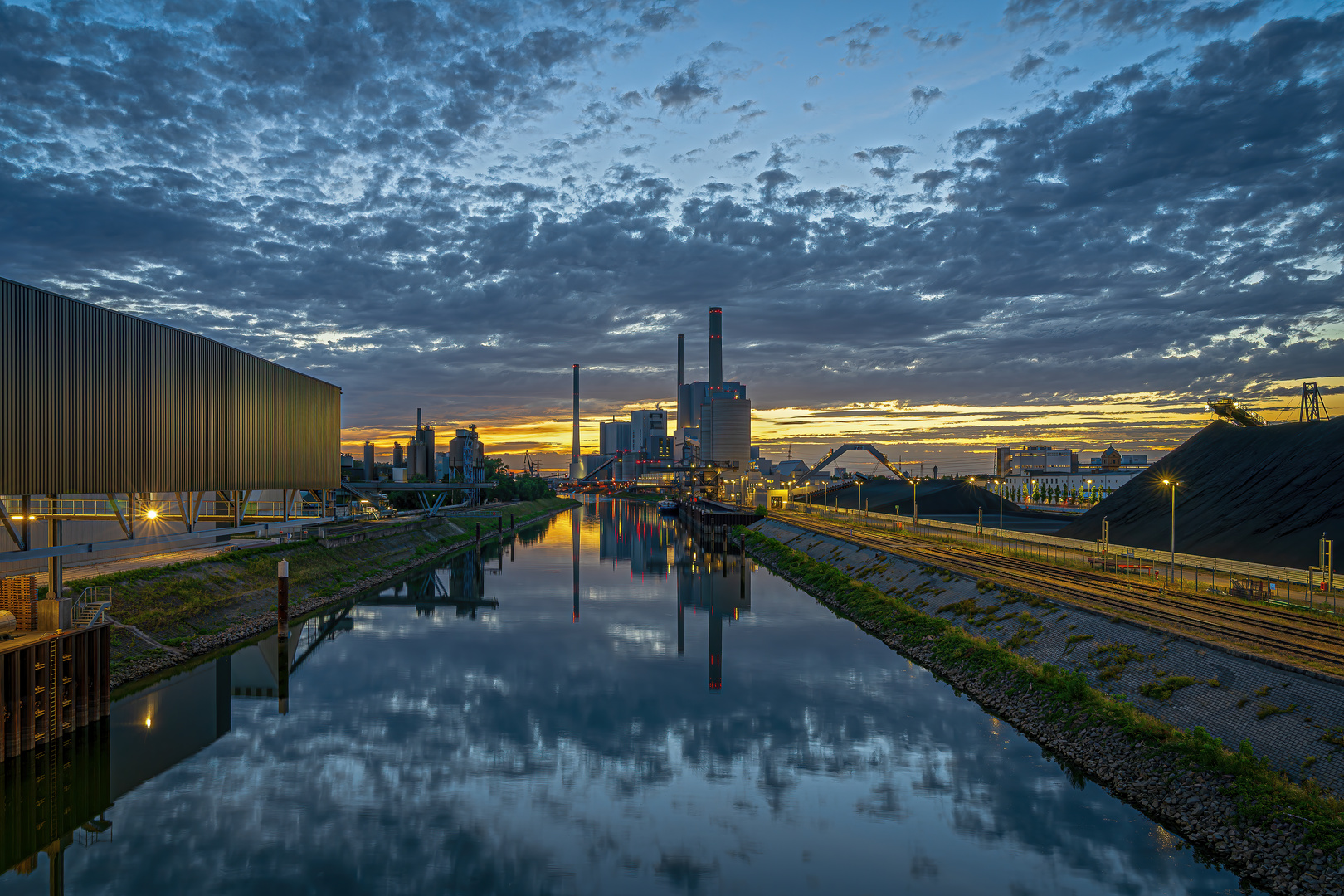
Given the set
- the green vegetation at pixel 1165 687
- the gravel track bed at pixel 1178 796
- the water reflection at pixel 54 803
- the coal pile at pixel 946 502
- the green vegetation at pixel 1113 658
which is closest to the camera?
the gravel track bed at pixel 1178 796

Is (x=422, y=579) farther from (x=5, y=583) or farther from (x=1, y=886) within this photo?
(x=1, y=886)

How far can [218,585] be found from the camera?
4372 centimetres

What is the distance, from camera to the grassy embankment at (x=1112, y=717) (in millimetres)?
17438

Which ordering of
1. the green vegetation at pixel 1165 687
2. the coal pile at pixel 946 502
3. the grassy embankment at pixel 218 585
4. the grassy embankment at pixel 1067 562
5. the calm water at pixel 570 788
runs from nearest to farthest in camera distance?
the calm water at pixel 570 788 < the green vegetation at pixel 1165 687 < the grassy embankment at pixel 1067 562 < the grassy embankment at pixel 218 585 < the coal pile at pixel 946 502

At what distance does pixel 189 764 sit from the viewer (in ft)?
81.2

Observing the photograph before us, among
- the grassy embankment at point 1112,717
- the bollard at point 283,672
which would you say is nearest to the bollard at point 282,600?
the bollard at point 283,672

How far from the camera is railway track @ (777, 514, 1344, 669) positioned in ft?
86.4

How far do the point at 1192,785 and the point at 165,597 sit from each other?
4410cm

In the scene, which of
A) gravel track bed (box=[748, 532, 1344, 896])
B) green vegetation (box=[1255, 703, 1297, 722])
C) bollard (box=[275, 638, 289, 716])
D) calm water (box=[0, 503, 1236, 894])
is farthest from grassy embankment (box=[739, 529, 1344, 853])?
bollard (box=[275, 638, 289, 716])

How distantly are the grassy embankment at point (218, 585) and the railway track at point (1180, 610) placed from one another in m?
43.6

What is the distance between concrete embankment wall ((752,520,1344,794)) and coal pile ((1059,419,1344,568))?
27.9 m

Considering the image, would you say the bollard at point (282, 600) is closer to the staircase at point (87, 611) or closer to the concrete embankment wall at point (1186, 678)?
the staircase at point (87, 611)

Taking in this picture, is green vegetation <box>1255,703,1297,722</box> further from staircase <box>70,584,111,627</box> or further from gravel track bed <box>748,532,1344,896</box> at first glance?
staircase <box>70,584,111,627</box>

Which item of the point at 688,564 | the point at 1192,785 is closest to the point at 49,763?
the point at 1192,785
